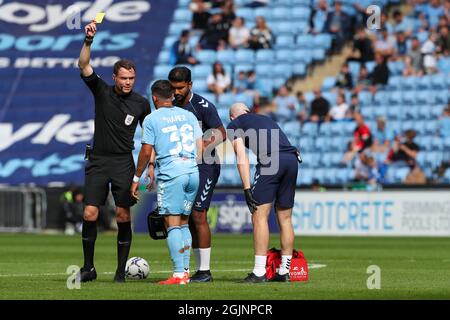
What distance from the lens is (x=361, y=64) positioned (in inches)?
1303

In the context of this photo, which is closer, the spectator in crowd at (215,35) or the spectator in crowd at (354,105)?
the spectator in crowd at (354,105)

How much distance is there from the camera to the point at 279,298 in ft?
36.5

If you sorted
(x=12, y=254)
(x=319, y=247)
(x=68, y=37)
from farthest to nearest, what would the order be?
(x=68, y=37), (x=319, y=247), (x=12, y=254)

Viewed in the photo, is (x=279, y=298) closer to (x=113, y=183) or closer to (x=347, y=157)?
(x=113, y=183)

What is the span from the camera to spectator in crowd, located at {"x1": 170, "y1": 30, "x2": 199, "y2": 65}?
36188 mm

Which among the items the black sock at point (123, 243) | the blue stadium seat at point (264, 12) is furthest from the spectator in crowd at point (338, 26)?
the black sock at point (123, 243)

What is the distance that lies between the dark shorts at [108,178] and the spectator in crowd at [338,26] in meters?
21.3

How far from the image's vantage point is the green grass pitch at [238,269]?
11.6m

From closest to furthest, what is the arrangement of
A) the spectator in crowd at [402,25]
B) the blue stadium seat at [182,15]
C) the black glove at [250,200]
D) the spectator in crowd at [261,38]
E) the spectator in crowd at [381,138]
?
the black glove at [250,200] < the spectator in crowd at [381,138] < the spectator in crowd at [402,25] < the spectator in crowd at [261,38] < the blue stadium seat at [182,15]

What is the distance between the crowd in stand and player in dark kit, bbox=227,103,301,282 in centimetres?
1606

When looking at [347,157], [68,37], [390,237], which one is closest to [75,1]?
[68,37]

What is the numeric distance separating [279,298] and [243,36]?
83.3 feet

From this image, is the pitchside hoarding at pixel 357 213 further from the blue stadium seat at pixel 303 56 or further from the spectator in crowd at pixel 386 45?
the blue stadium seat at pixel 303 56

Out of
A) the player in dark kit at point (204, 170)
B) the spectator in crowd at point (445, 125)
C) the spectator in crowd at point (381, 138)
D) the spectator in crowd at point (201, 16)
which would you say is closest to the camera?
the player in dark kit at point (204, 170)
